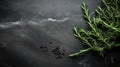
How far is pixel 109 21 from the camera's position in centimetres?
277

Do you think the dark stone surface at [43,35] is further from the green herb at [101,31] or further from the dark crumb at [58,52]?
the green herb at [101,31]

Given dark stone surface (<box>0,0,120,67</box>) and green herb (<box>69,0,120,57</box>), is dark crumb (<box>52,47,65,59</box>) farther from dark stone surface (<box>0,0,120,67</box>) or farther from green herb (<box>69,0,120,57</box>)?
green herb (<box>69,0,120,57</box>)

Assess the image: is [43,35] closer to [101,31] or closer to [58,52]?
[58,52]

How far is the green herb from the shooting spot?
264 cm

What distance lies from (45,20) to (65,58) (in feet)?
2.38

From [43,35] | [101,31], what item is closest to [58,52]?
[43,35]

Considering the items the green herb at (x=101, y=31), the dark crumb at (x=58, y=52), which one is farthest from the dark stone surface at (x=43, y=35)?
the green herb at (x=101, y=31)

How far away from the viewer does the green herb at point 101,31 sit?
2640 millimetres

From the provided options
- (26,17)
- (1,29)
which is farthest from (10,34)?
(26,17)

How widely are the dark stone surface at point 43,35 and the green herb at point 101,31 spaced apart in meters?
0.13

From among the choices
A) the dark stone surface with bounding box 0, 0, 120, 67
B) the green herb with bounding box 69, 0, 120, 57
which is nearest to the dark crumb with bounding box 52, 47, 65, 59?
the dark stone surface with bounding box 0, 0, 120, 67

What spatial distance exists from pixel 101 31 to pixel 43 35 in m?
0.90

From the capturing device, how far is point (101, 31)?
276 cm

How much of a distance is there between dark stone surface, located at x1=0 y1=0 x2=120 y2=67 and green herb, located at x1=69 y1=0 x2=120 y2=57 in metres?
0.13
